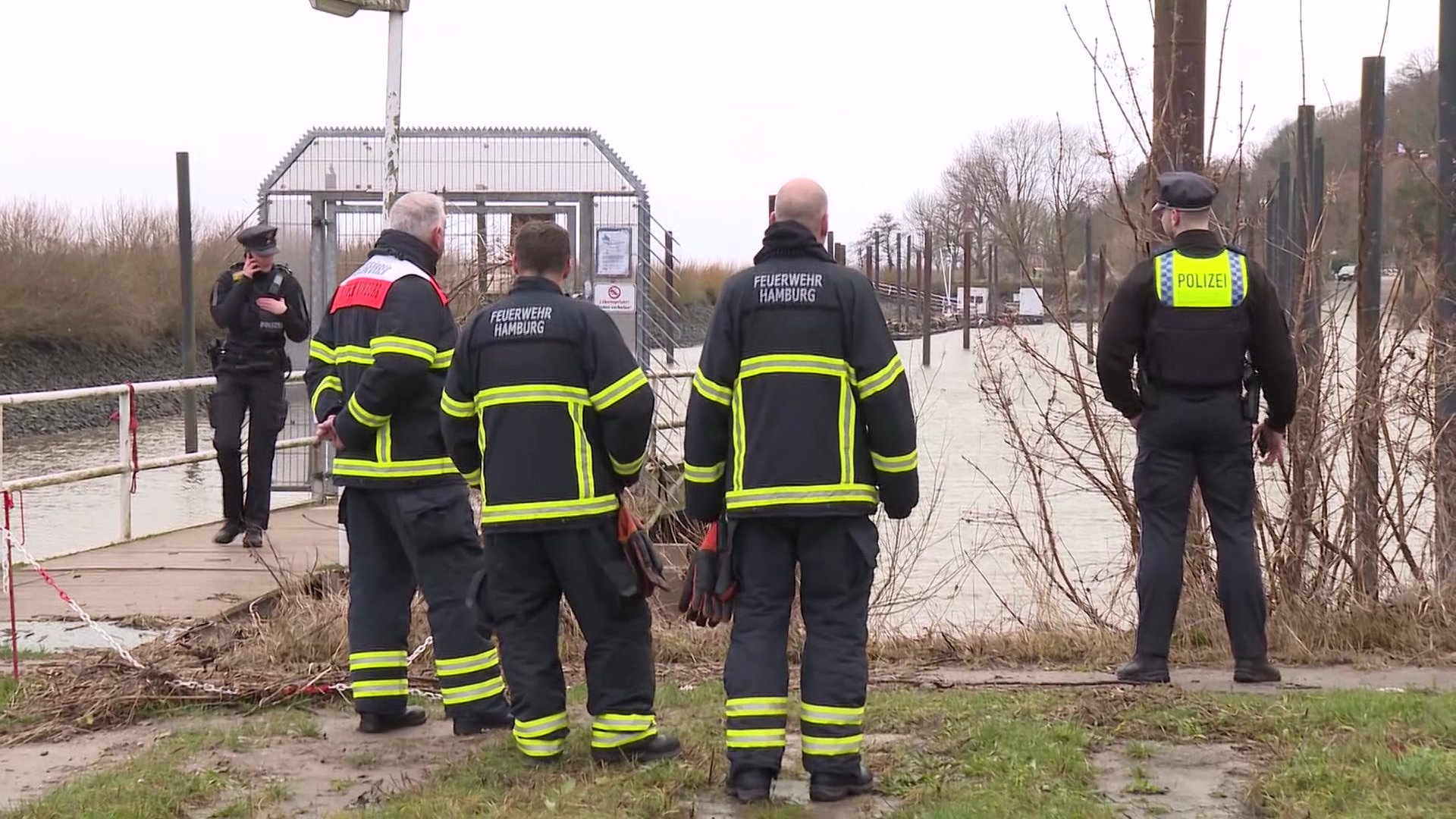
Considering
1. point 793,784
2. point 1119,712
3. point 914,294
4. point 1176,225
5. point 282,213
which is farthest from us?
point 914,294

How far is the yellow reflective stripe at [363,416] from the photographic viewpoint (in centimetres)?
541

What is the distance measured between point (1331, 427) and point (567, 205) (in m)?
6.16

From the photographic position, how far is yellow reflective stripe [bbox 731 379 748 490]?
4.67m

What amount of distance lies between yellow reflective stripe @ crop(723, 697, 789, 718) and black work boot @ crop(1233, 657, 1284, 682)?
2.23 m

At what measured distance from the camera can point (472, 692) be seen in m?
5.50

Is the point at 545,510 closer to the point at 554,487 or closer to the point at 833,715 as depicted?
the point at 554,487

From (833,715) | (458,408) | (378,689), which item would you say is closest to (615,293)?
(378,689)

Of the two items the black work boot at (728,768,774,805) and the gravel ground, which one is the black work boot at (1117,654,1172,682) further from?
the gravel ground

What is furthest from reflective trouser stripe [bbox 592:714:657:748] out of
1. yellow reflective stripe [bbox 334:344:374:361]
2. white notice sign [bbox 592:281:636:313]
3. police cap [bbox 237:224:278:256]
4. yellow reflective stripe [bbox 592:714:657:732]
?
white notice sign [bbox 592:281:636:313]

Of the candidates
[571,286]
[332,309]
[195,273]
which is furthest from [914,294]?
[332,309]

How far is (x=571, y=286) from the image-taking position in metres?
11.8

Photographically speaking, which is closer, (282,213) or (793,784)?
(793,784)

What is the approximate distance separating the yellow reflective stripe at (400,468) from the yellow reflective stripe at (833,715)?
1673 mm

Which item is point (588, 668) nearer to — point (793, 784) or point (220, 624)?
point (793, 784)
